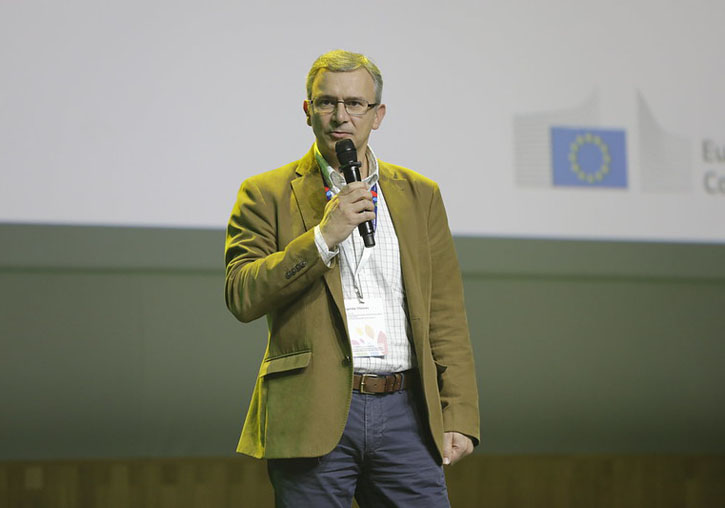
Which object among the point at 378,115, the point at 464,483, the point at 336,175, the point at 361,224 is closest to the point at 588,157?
the point at 464,483

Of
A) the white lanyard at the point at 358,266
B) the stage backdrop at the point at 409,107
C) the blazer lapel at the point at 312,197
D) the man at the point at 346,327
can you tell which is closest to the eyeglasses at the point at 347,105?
the man at the point at 346,327

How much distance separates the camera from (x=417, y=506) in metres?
1.59

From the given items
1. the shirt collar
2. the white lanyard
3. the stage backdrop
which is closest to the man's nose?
the shirt collar

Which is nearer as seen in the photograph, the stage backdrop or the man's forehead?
the man's forehead

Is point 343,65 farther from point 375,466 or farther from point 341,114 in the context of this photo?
point 375,466

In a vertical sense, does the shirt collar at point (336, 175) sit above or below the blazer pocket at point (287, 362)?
above

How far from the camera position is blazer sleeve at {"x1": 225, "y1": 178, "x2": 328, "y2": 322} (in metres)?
1.50

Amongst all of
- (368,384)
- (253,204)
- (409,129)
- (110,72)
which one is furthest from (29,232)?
(368,384)

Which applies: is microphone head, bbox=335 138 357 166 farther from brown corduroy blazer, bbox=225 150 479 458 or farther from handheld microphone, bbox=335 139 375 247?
brown corduroy blazer, bbox=225 150 479 458

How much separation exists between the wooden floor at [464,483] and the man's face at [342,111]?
204 cm

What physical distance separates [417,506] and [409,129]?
171cm

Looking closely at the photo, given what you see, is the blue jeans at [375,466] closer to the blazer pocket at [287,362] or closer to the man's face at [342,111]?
the blazer pocket at [287,362]

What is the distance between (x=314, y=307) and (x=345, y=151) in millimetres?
291

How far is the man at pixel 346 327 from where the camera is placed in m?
1.53
